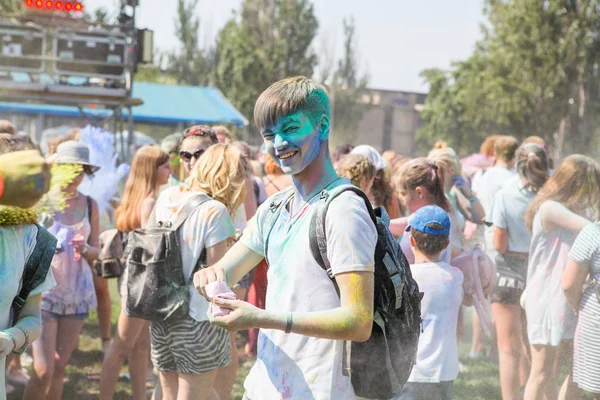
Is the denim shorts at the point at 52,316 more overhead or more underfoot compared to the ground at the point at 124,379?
more overhead

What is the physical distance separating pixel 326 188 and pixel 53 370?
9.48ft

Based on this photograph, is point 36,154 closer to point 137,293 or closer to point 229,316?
point 229,316

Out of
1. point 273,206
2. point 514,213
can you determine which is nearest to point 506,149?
point 514,213

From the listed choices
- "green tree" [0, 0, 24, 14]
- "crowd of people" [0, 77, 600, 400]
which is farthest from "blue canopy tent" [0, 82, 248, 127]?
"crowd of people" [0, 77, 600, 400]

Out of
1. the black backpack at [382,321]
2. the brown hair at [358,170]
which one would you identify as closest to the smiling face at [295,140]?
the black backpack at [382,321]

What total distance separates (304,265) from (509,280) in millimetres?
3165

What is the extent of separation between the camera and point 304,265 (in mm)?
2105

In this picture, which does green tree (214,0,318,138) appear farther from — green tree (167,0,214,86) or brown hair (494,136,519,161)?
brown hair (494,136,519,161)

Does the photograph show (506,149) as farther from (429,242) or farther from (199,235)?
(199,235)

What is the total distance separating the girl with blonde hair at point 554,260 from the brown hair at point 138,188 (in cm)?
233

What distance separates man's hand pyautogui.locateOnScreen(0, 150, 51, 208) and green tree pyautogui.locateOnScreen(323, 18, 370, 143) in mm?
36268

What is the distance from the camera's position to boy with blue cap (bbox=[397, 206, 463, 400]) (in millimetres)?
3510

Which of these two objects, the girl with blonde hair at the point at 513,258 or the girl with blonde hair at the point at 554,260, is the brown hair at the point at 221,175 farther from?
the girl with blonde hair at the point at 513,258

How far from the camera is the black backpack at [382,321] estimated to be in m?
2.06
